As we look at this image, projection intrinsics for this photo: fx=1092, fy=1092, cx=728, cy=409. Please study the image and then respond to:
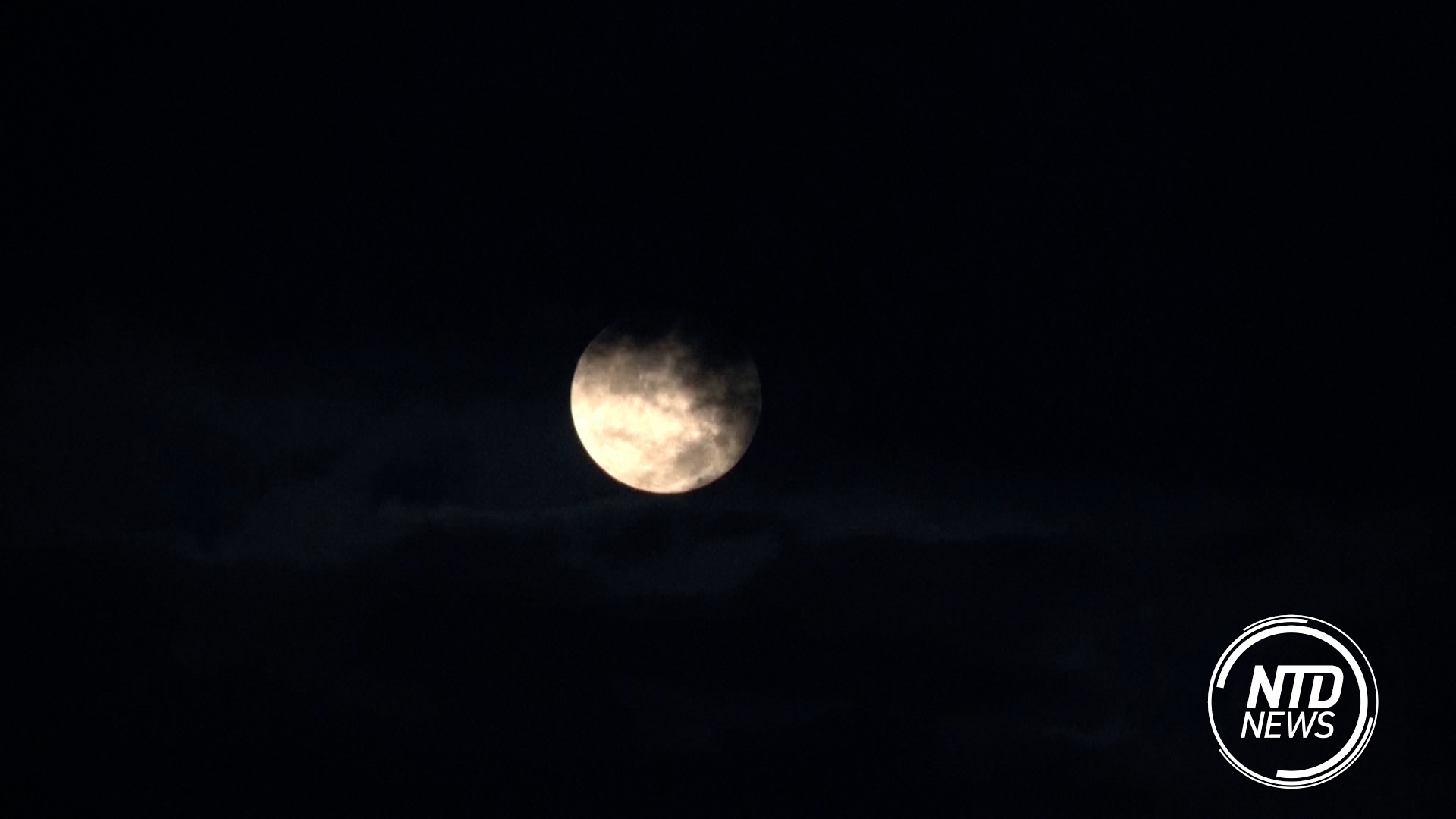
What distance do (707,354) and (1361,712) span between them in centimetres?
2606

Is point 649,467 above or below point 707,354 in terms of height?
below

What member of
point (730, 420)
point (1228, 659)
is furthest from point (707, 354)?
point (1228, 659)

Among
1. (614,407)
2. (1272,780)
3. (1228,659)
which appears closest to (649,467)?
(614,407)

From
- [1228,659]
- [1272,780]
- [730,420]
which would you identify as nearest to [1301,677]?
[1228,659]

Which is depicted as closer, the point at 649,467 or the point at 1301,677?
the point at 1301,677

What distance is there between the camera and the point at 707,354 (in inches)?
1528

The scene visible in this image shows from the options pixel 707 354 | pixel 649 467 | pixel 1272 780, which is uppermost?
pixel 707 354

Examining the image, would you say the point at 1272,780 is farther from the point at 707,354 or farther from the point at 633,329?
the point at 633,329

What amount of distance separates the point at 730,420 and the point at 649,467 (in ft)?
11.4

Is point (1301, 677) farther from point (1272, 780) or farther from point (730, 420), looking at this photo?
point (730, 420)

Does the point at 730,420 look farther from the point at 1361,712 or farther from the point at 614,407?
the point at 1361,712

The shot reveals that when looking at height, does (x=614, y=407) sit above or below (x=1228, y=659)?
above

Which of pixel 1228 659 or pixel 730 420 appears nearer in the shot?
pixel 1228 659

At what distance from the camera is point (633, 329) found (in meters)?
38.9
